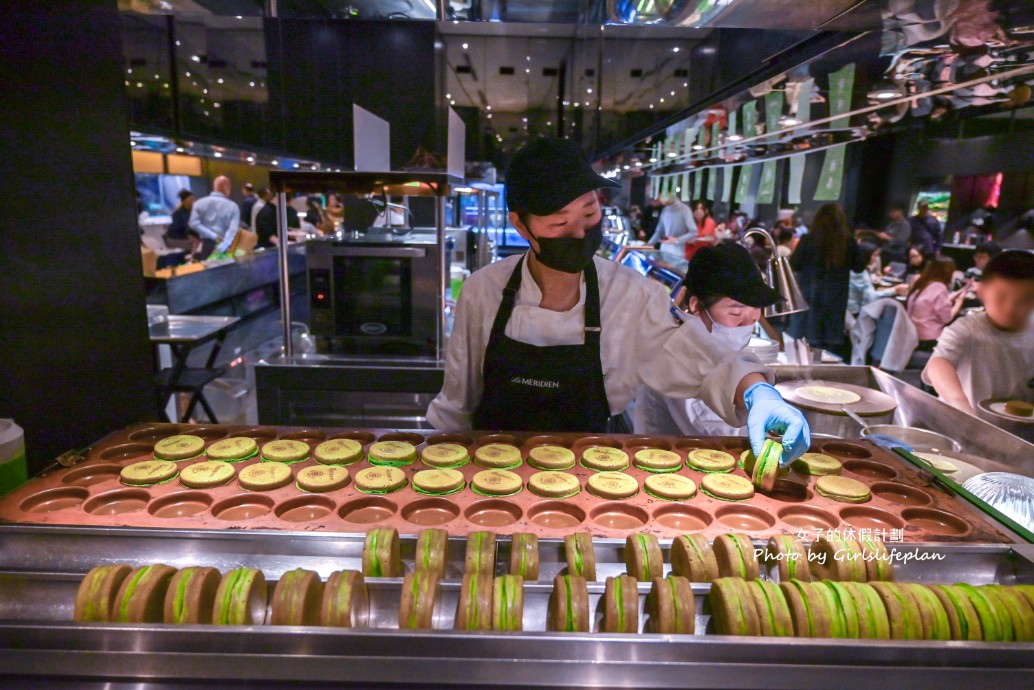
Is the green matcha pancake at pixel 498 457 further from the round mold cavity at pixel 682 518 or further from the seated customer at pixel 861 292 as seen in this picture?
the seated customer at pixel 861 292

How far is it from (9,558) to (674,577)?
1.19 m

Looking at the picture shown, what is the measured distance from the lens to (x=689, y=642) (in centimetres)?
86

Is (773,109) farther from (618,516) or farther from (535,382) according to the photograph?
(618,516)

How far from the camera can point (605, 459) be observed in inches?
60.5

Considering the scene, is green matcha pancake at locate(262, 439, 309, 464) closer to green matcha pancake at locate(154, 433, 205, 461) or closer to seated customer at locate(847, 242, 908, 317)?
green matcha pancake at locate(154, 433, 205, 461)

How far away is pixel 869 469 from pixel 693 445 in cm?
43

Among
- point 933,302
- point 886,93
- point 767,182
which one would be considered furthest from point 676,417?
point 933,302

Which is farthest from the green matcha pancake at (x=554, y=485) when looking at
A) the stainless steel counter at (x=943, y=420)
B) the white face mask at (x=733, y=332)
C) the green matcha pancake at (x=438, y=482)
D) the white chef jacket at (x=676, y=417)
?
the stainless steel counter at (x=943, y=420)

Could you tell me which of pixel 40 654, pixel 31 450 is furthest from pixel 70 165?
pixel 40 654

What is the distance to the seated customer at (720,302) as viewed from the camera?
2.27 meters

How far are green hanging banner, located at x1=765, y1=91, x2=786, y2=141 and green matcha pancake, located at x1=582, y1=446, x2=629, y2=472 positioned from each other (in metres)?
1.66

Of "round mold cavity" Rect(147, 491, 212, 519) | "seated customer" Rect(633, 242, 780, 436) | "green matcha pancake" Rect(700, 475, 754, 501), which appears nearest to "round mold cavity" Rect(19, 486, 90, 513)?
"round mold cavity" Rect(147, 491, 212, 519)

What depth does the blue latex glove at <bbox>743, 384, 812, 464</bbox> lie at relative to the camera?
4.67ft

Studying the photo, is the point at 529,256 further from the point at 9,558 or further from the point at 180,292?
the point at 180,292
